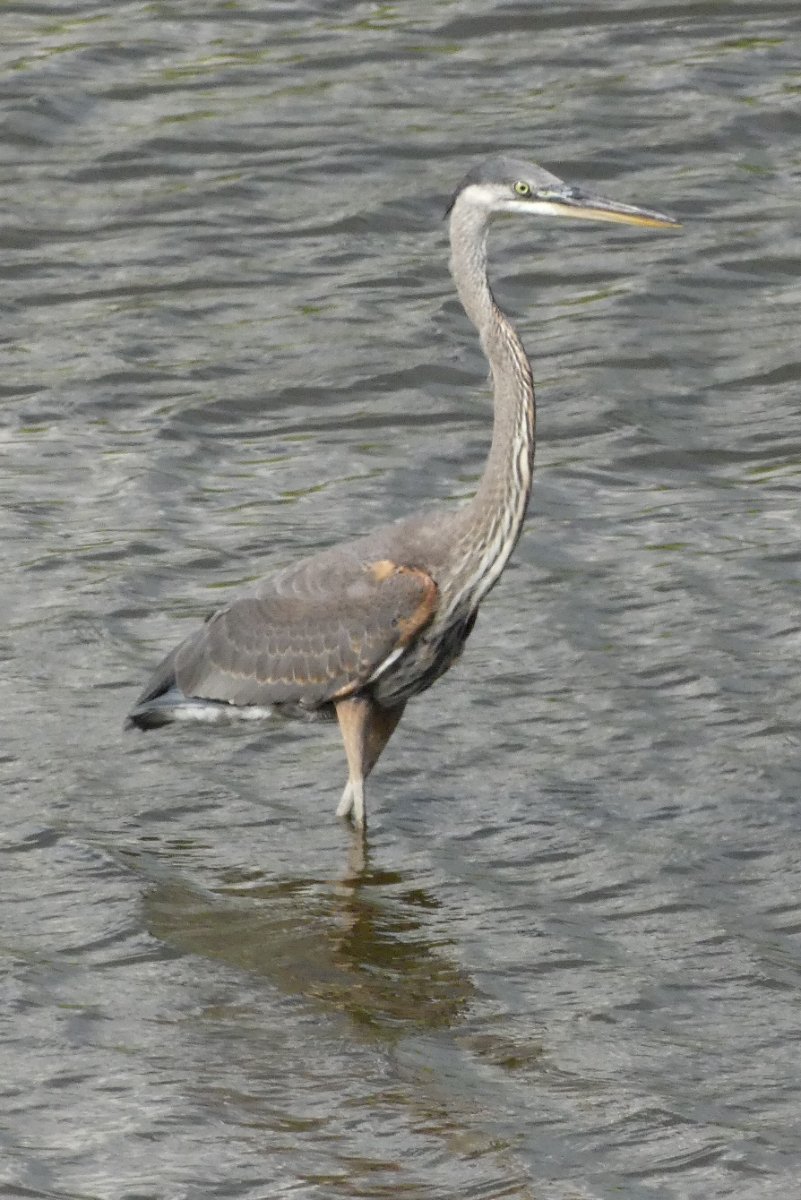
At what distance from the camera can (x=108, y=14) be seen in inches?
670

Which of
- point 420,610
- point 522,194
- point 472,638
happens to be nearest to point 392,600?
point 420,610

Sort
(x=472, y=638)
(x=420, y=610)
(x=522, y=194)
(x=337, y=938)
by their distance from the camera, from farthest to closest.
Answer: (x=472, y=638)
(x=522, y=194)
(x=420, y=610)
(x=337, y=938)

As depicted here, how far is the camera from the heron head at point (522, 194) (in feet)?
27.7

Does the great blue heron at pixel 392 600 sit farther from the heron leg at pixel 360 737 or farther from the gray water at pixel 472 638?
the gray water at pixel 472 638

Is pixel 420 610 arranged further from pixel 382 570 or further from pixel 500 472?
pixel 500 472

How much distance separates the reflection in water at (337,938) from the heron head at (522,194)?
7.98 feet

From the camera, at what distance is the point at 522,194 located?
334 inches

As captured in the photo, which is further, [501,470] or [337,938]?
[501,470]

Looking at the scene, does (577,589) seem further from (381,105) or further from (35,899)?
(381,105)

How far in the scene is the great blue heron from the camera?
8.30 m

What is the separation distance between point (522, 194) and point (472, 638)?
6.80 ft

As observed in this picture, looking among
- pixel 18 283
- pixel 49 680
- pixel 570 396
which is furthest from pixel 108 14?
pixel 49 680

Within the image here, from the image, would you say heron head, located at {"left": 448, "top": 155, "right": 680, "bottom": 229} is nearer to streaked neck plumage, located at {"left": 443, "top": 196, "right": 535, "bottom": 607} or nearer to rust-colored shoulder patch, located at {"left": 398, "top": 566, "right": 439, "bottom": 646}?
streaked neck plumage, located at {"left": 443, "top": 196, "right": 535, "bottom": 607}

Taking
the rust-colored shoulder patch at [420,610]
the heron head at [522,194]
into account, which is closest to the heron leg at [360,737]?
the rust-colored shoulder patch at [420,610]
